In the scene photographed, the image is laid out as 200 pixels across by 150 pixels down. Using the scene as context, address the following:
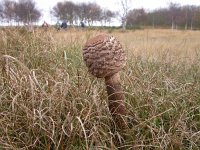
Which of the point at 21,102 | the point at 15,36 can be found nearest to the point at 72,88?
the point at 21,102

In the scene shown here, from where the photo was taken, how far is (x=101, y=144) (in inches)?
71.2

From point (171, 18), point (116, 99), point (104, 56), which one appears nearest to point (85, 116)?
point (116, 99)

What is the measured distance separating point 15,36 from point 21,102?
2.49m

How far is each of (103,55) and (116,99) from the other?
366 mm

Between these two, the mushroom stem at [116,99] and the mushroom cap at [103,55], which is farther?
the mushroom stem at [116,99]

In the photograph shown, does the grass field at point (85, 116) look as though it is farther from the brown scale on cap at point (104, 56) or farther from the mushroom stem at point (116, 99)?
the brown scale on cap at point (104, 56)

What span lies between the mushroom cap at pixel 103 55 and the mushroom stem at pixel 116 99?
0.11 meters

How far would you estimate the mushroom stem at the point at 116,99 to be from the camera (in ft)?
6.13

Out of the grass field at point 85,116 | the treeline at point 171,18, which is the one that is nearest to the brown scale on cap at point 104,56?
the grass field at point 85,116

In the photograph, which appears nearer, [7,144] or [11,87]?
[7,144]

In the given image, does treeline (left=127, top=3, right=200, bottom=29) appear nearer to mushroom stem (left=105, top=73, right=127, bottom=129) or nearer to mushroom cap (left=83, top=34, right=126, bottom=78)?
mushroom stem (left=105, top=73, right=127, bottom=129)

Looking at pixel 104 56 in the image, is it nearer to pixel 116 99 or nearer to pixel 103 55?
pixel 103 55

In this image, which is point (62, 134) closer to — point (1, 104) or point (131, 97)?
point (1, 104)

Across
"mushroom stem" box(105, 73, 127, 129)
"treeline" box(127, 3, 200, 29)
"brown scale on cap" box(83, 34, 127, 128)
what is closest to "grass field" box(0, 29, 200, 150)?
"mushroom stem" box(105, 73, 127, 129)
